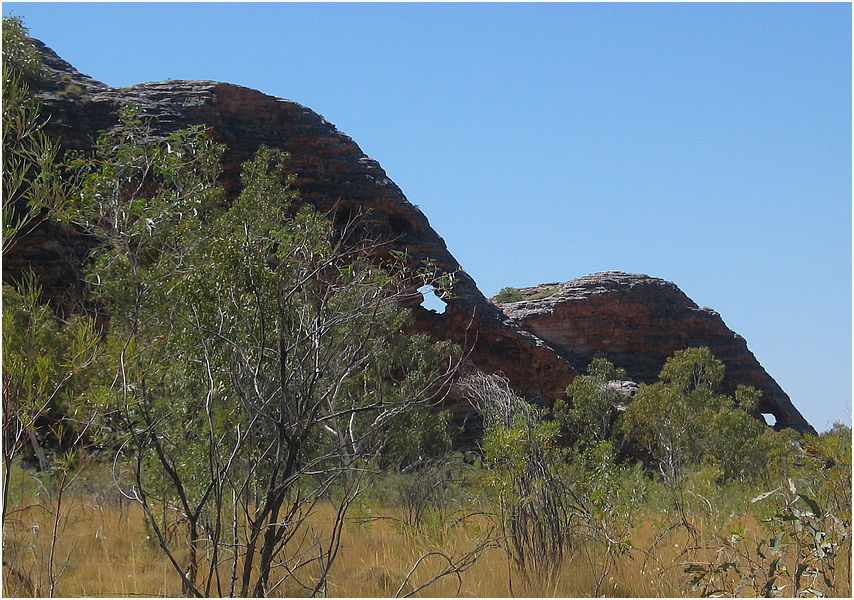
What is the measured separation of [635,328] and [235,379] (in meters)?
40.1

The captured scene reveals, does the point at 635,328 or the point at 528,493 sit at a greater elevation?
the point at 635,328

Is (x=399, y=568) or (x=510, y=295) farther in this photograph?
(x=510, y=295)

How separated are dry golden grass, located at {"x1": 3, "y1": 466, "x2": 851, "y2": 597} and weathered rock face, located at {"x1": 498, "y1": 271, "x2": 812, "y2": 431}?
32781 mm

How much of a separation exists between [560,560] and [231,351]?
296 cm

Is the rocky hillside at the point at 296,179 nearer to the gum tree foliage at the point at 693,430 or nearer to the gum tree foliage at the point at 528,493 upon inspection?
the gum tree foliage at the point at 693,430

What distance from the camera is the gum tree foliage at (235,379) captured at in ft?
11.5

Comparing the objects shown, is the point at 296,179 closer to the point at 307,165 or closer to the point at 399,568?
the point at 307,165

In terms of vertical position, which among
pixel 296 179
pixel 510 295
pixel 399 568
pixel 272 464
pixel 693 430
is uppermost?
pixel 296 179

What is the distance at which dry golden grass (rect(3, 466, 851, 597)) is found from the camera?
186 inches

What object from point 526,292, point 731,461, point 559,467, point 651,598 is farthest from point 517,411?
point 526,292

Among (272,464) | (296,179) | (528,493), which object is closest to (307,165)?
(296,179)

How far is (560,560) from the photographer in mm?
5184

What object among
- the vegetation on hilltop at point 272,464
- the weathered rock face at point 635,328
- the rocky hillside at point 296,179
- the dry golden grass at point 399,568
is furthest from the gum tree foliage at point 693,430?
the dry golden grass at point 399,568

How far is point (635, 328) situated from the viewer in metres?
41.3
